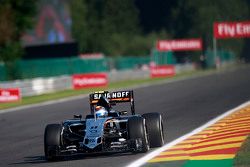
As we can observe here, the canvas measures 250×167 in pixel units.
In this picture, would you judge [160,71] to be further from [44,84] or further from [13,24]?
[44,84]

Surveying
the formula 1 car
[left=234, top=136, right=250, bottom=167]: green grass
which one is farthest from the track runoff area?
the formula 1 car

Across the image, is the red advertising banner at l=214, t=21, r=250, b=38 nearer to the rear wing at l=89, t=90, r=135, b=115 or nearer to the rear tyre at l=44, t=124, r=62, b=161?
the rear wing at l=89, t=90, r=135, b=115

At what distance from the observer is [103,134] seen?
13.6m

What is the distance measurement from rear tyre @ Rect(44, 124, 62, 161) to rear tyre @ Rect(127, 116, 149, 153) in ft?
3.76

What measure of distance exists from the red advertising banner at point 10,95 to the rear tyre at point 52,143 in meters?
22.1

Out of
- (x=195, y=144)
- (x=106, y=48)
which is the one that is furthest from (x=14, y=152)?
(x=106, y=48)

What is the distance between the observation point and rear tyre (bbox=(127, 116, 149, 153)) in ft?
44.3

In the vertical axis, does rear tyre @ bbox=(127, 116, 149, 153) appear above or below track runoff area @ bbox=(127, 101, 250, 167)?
above

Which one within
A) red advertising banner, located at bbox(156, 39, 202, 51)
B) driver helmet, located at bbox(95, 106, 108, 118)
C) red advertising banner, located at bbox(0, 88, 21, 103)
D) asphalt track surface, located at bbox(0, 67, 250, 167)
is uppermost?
red advertising banner, located at bbox(156, 39, 202, 51)

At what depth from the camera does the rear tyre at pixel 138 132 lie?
531 inches

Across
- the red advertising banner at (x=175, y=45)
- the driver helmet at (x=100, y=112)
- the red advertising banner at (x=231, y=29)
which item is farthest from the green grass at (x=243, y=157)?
the red advertising banner at (x=231, y=29)

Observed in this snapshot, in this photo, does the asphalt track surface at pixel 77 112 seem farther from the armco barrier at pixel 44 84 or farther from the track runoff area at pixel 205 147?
the armco barrier at pixel 44 84

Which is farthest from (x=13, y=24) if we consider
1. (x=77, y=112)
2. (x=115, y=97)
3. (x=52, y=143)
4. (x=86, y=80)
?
(x=52, y=143)

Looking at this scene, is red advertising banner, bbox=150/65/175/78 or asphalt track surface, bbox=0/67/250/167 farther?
red advertising banner, bbox=150/65/175/78
